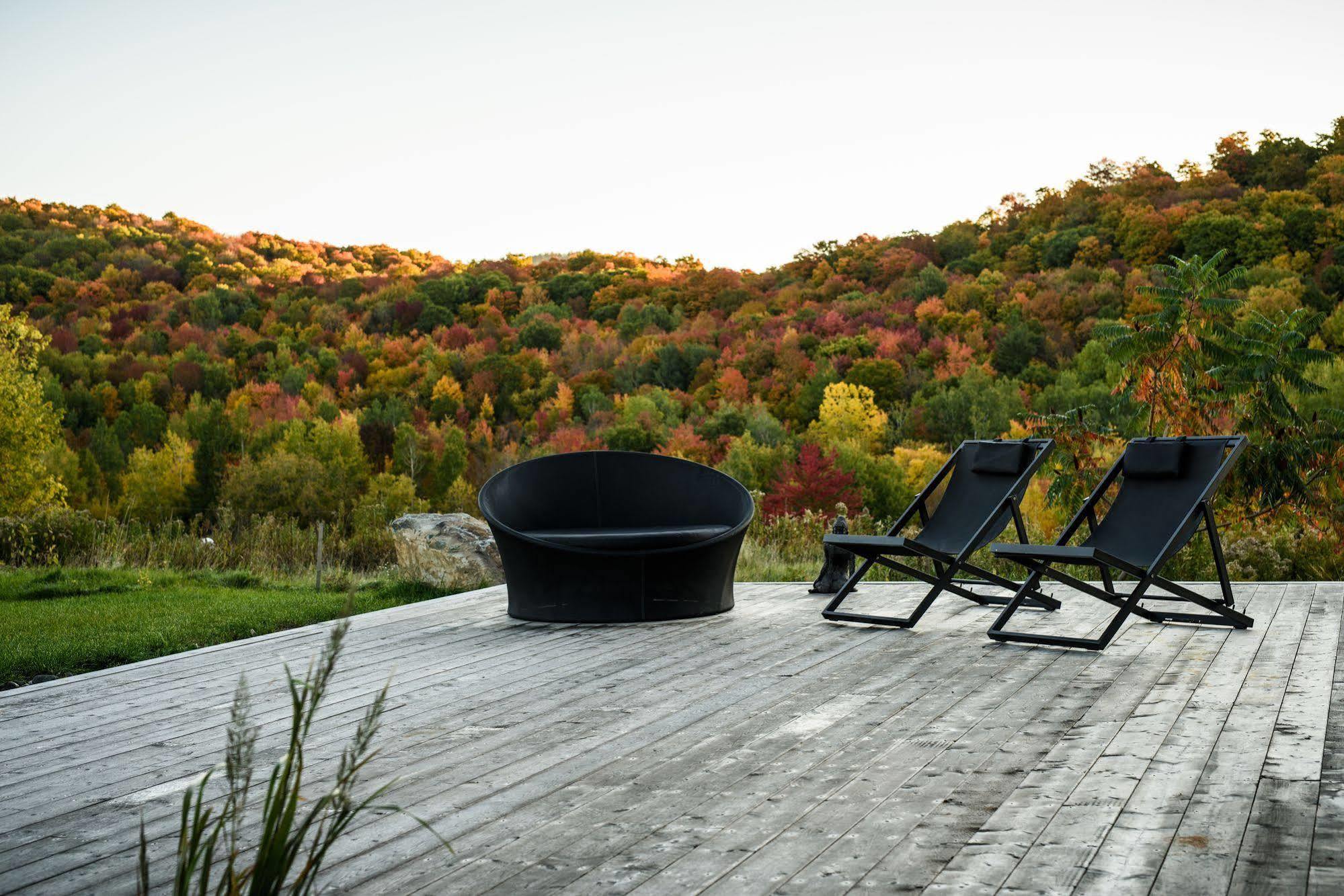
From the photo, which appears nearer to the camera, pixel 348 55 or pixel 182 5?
pixel 182 5

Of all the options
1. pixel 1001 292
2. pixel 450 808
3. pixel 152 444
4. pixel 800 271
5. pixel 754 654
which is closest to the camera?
pixel 450 808

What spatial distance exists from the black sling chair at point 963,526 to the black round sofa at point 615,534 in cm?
57

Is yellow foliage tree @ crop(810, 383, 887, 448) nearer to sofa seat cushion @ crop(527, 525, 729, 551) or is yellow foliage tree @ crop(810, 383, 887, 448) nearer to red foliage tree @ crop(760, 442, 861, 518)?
red foliage tree @ crop(760, 442, 861, 518)

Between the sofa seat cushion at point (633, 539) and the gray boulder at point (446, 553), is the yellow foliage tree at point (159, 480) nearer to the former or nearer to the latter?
the gray boulder at point (446, 553)

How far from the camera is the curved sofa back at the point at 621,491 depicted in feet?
18.0

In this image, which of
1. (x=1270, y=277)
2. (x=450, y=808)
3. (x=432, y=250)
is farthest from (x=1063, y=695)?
(x=432, y=250)

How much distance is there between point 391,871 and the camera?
191cm

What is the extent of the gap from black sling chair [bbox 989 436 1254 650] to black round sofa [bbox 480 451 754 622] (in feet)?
4.61

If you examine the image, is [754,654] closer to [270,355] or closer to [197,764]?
[197,764]

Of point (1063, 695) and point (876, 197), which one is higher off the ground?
point (876, 197)

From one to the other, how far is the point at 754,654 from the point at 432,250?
30446mm

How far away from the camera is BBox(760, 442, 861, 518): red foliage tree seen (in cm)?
1077

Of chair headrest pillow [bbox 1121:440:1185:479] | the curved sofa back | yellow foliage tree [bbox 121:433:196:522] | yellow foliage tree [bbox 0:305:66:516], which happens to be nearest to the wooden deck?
chair headrest pillow [bbox 1121:440:1185:479]

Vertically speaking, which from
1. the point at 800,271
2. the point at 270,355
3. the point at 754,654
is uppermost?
the point at 800,271
